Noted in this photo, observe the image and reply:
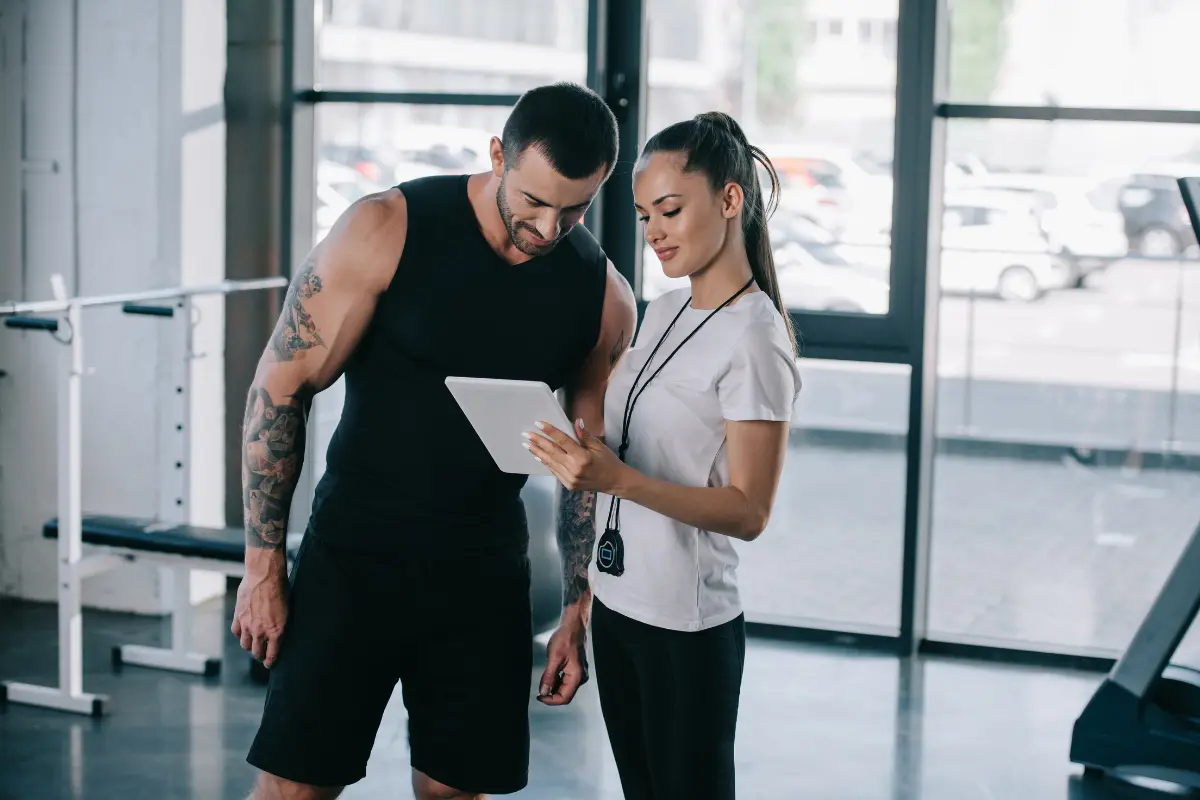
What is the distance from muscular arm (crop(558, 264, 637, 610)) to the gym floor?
1.14 m

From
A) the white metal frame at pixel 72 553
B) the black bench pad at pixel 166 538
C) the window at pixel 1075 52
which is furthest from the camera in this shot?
the window at pixel 1075 52

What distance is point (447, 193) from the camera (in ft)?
6.92

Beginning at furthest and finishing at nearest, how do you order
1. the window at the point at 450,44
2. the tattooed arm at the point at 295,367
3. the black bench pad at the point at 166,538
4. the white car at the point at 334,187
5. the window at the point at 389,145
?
the white car at the point at 334,187
the window at the point at 389,145
the window at the point at 450,44
the black bench pad at the point at 166,538
the tattooed arm at the point at 295,367

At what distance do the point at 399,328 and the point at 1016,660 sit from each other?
297 centimetres

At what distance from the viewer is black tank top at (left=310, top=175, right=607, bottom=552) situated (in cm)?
207

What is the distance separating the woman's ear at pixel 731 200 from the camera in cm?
196

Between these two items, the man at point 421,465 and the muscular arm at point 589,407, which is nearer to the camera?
the man at point 421,465

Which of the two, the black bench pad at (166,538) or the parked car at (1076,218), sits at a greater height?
the parked car at (1076,218)

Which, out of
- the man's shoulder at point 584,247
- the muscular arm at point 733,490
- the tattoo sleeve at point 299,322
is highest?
the man's shoulder at point 584,247

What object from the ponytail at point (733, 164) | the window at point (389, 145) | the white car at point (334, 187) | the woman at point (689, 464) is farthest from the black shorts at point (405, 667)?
the white car at point (334, 187)

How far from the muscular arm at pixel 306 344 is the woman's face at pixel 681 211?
0.37m

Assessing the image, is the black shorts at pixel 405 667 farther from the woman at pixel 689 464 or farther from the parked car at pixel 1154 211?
the parked car at pixel 1154 211

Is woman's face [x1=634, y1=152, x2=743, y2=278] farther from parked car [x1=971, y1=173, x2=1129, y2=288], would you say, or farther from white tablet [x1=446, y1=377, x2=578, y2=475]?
parked car [x1=971, y1=173, x2=1129, y2=288]

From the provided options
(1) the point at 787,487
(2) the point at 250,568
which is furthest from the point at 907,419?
(2) the point at 250,568
